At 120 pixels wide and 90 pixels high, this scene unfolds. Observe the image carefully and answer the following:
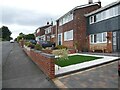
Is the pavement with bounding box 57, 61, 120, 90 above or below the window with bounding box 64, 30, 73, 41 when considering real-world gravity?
below

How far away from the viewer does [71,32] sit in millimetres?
31766

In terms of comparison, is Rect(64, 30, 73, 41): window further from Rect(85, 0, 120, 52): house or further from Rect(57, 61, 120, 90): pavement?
Rect(57, 61, 120, 90): pavement

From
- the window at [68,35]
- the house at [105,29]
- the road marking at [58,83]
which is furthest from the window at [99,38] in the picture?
the road marking at [58,83]

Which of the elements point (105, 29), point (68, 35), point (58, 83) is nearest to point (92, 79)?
point (58, 83)

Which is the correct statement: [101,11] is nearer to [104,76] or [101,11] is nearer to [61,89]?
[104,76]

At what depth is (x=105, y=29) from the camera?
24.0 meters

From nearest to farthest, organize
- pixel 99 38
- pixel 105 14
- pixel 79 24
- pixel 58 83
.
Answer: pixel 58 83, pixel 105 14, pixel 99 38, pixel 79 24

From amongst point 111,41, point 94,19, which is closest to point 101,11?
point 94,19

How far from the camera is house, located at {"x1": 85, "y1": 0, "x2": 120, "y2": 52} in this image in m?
21.7

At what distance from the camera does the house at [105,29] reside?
21672mm

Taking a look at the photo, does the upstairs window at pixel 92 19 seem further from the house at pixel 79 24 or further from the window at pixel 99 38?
the window at pixel 99 38

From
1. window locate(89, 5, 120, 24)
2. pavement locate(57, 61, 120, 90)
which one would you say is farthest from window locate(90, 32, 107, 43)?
pavement locate(57, 61, 120, 90)

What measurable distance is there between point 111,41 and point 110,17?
2.68 meters

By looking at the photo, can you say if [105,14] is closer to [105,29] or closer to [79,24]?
[105,29]
